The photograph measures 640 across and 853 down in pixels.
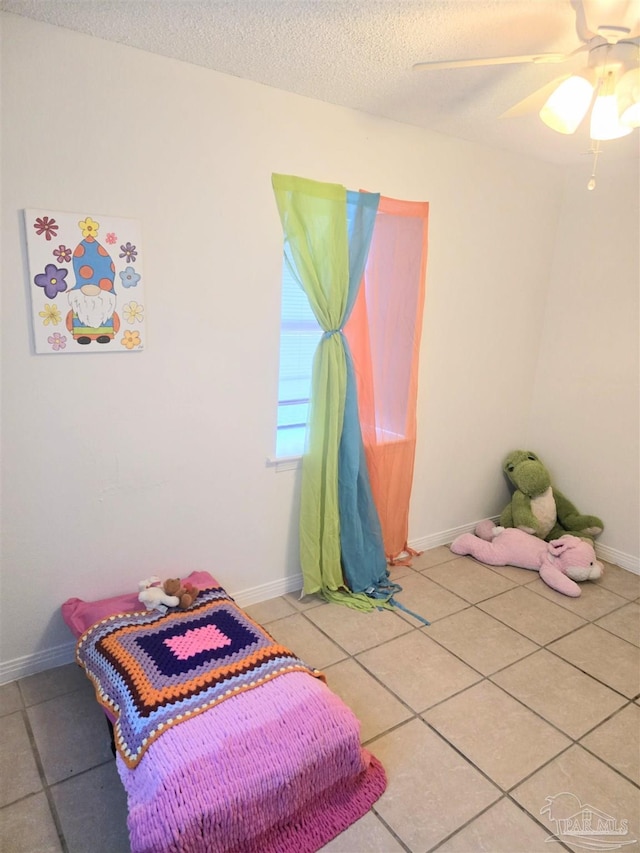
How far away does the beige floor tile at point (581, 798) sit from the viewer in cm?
155

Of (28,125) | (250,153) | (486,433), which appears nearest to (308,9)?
(250,153)

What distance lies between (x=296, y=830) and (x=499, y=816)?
598mm

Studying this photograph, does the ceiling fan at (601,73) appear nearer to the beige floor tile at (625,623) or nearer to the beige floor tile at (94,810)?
the beige floor tile at (625,623)

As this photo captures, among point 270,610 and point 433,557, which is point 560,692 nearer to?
point 433,557

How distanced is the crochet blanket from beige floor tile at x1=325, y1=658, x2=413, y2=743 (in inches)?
10.4

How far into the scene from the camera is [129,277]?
76.9 inches

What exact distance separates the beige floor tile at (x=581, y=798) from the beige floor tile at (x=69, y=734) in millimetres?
1337

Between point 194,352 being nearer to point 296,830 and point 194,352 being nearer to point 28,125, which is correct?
point 28,125

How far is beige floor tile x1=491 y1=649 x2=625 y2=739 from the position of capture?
6.48 ft

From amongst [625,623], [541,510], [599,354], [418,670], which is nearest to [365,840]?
[418,670]

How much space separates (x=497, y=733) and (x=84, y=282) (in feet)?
6.98

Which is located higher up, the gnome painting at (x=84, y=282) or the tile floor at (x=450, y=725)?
the gnome painting at (x=84, y=282)

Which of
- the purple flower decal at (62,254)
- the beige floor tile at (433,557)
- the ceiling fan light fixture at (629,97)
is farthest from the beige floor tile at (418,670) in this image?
the ceiling fan light fixture at (629,97)

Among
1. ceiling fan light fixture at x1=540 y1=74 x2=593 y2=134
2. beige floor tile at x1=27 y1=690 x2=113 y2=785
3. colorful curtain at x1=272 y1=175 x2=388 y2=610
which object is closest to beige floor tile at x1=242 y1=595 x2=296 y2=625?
colorful curtain at x1=272 y1=175 x2=388 y2=610
